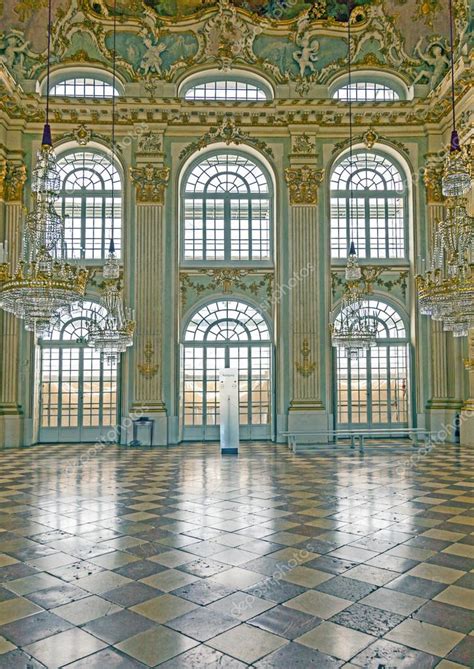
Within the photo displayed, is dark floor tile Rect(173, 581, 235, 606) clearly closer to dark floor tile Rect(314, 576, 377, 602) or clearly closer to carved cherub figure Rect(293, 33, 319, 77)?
dark floor tile Rect(314, 576, 377, 602)

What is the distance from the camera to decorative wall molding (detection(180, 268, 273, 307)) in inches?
675

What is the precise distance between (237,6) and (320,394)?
11522mm

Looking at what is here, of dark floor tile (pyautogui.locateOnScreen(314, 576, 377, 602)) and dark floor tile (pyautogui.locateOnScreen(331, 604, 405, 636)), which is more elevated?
dark floor tile (pyautogui.locateOnScreen(331, 604, 405, 636))

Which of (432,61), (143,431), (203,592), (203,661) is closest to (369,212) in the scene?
(432,61)

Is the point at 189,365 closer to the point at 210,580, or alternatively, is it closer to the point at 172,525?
the point at 172,525

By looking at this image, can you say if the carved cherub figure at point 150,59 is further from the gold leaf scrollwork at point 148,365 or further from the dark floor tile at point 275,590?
the dark floor tile at point 275,590

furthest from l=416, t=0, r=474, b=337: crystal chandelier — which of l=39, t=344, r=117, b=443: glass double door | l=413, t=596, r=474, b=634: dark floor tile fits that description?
l=39, t=344, r=117, b=443: glass double door

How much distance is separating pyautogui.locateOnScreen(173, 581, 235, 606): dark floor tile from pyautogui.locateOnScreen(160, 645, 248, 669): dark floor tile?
772mm

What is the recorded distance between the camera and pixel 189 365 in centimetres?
1733

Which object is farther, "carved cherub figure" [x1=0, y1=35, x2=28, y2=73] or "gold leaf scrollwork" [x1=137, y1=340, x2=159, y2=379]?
"carved cherub figure" [x1=0, y1=35, x2=28, y2=73]

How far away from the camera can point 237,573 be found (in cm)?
496

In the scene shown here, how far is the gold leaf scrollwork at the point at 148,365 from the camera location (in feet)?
53.9

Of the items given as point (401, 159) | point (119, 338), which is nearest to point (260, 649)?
point (119, 338)

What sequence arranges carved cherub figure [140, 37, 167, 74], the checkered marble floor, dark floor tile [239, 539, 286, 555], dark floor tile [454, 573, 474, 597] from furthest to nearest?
carved cherub figure [140, 37, 167, 74] → dark floor tile [239, 539, 286, 555] → dark floor tile [454, 573, 474, 597] → the checkered marble floor
